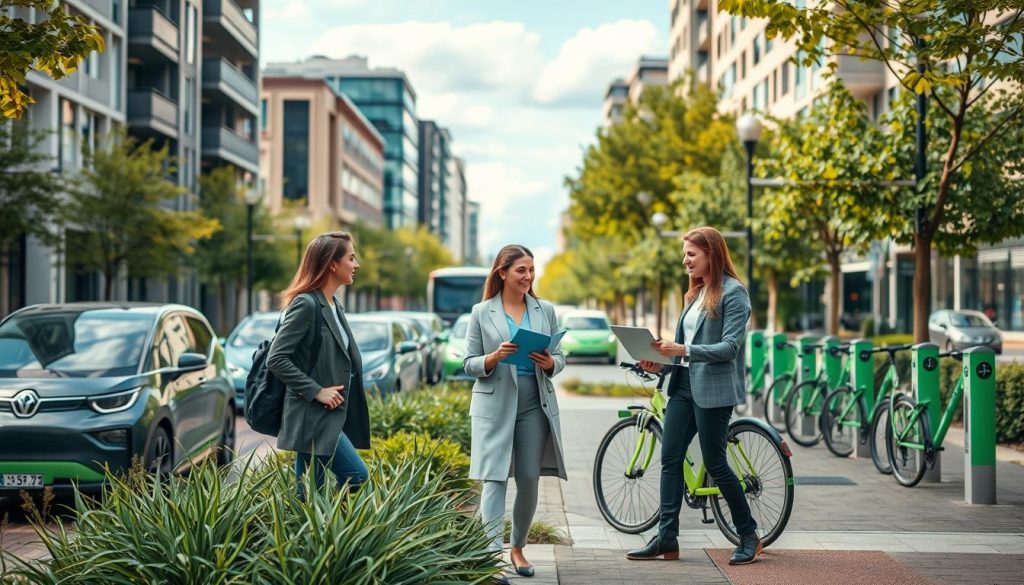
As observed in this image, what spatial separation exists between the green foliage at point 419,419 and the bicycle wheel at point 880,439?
354 cm

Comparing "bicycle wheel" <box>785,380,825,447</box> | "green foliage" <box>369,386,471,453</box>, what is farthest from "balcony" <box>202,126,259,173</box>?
"green foliage" <box>369,386,471,453</box>

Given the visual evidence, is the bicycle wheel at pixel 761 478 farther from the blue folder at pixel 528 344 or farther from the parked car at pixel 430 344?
the parked car at pixel 430 344

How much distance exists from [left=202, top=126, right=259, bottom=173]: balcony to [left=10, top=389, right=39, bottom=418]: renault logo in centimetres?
4159

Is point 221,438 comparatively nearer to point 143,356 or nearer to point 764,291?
point 143,356

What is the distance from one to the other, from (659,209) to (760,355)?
90.7 ft

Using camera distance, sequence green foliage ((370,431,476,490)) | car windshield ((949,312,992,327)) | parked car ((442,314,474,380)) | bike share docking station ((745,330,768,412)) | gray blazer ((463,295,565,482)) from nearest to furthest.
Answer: gray blazer ((463,295,565,482)) < green foliage ((370,431,476,490)) < bike share docking station ((745,330,768,412)) < parked car ((442,314,474,380)) < car windshield ((949,312,992,327))

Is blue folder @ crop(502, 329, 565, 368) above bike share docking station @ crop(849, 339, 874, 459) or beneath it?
above

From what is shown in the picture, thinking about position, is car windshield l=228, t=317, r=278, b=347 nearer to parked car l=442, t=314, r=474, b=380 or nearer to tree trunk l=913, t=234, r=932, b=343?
parked car l=442, t=314, r=474, b=380

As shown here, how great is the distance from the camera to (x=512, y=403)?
6270mm

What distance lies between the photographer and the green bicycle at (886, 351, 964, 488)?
9578mm

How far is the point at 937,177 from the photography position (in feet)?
47.0

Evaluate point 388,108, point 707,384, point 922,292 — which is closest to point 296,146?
point 388,108

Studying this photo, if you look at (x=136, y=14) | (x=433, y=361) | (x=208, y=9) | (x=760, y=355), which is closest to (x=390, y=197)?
(x=208, y=9)

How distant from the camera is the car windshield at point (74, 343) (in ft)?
30.2
